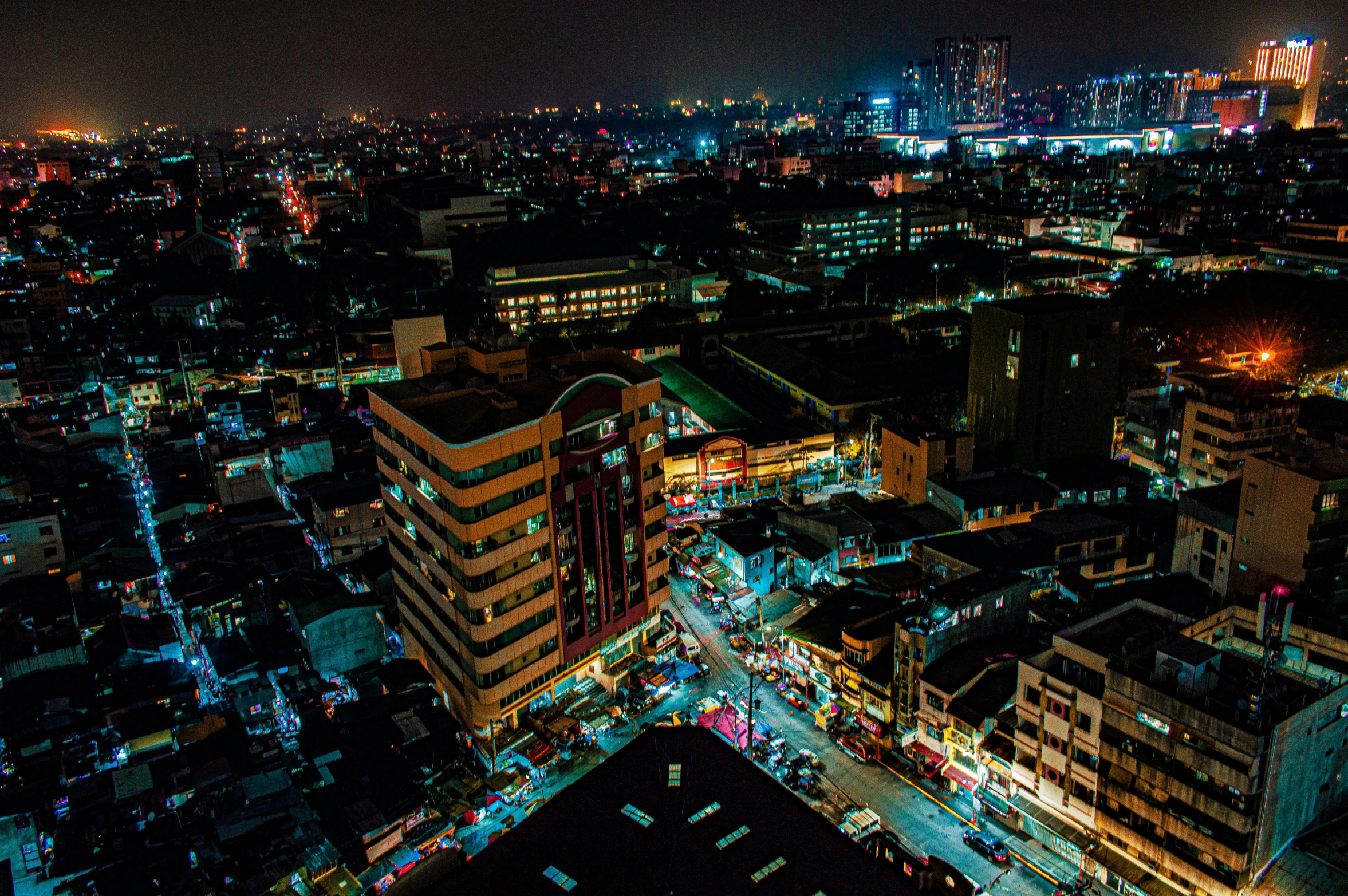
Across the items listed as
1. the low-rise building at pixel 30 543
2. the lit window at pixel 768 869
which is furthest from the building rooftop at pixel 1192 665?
the low-rise building at pixel 30 543

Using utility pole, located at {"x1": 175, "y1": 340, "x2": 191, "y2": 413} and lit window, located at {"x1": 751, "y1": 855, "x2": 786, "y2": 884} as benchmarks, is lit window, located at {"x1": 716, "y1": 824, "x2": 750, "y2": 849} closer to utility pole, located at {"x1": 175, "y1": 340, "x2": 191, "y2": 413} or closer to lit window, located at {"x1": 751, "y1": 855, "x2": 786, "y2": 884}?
lit window, located at {"x1": 751, "y1": 855, "x2": 786, "y2": 884}

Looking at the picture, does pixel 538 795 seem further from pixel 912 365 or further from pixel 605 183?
pixel 605 183

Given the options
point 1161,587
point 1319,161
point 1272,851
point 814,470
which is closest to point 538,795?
point 1272,851

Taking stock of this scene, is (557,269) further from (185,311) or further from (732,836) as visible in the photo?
(732,836)

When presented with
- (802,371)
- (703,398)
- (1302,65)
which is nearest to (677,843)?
(703,398)

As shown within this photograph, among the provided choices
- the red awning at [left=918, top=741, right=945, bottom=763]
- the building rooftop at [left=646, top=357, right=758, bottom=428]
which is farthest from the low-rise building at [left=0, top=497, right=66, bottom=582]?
the red awning at [left=918, top=741, right=945, bottom=763]

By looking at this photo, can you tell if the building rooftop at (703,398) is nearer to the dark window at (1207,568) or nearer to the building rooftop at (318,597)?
the building rooftop at (318,597)
